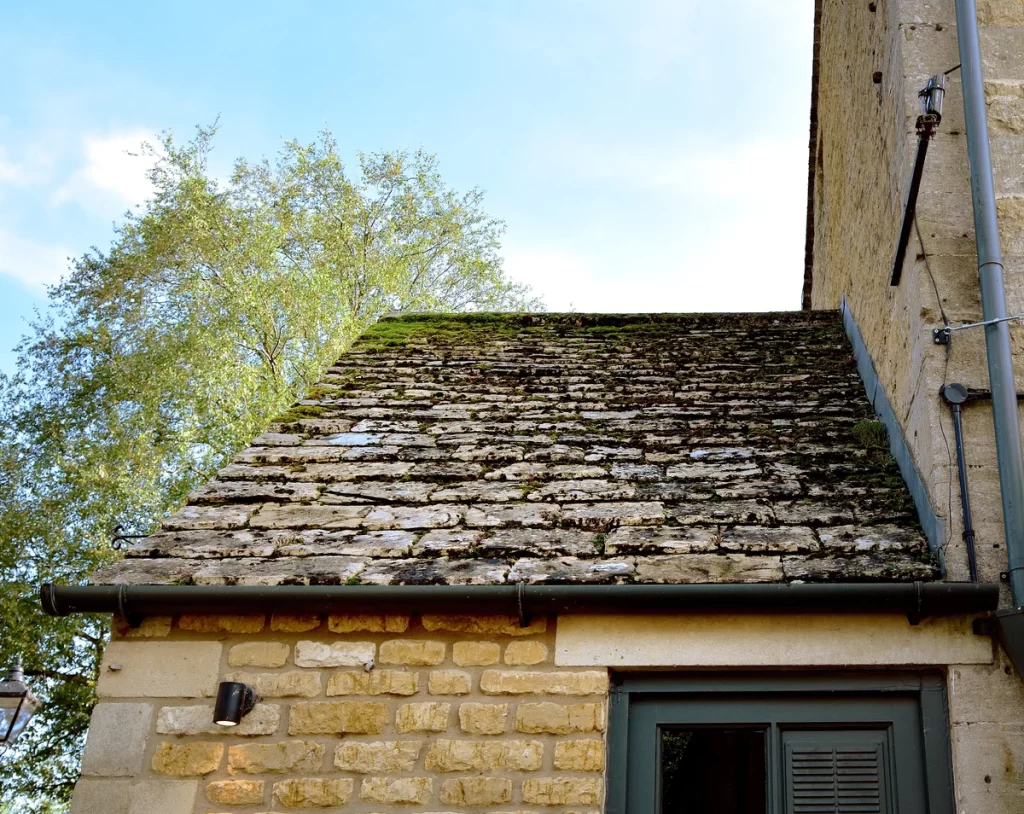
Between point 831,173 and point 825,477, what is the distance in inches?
165

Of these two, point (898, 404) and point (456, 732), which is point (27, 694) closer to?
point (456, 732)

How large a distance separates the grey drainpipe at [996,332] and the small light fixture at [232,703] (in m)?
3.01

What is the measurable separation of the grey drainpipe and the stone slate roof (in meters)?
0.34

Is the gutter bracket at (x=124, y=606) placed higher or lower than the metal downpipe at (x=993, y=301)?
lower

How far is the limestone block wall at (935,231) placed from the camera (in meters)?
4.21

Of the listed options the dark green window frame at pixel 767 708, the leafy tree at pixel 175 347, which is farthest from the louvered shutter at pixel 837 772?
the leafy tree at pixel 175 347

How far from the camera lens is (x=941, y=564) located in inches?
158

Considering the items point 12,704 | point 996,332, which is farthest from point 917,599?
point 12,704

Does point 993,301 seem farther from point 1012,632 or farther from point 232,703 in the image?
point 232,703

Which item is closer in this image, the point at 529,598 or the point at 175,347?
the point at 529,598

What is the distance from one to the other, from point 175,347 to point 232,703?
1088 cm

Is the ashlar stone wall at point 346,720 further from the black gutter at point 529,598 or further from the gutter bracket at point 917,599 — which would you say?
the gutter bracket at point 917,599

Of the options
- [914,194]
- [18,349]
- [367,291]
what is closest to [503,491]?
[914,194]

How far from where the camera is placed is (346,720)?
4043 mm
